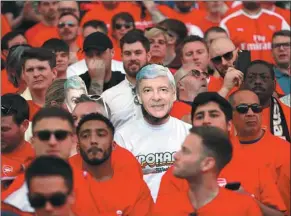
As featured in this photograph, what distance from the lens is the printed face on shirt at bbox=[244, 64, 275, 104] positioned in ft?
38.4

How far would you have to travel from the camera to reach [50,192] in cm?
805

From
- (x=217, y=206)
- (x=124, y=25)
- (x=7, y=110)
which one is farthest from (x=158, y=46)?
(x=217, y=206)

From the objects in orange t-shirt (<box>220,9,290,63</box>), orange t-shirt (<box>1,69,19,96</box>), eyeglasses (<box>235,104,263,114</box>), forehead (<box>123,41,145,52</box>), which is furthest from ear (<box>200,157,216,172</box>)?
orange t-shirt (<box>220,9,290,63</box>)

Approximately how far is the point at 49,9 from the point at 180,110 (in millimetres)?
4618

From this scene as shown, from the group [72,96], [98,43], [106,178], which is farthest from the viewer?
[98,43]

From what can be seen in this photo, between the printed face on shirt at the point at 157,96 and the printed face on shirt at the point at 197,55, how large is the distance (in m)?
2.16

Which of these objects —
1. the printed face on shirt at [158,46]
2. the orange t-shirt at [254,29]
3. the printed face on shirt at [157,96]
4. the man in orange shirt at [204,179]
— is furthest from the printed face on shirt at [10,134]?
the orange t-shirt at [254,29]

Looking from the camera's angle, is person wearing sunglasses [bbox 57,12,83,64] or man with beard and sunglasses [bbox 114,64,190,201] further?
person wearing sunglasses [bbox 57,12,83,64]

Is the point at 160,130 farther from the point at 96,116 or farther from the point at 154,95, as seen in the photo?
the point at 96,116

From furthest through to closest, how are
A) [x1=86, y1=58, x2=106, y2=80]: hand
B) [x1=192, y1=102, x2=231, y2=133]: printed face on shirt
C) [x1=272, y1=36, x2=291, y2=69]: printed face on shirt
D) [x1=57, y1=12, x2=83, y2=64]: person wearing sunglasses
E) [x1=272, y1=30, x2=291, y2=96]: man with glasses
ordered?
[x1=57, y1=12, x2=83, y2=64]: person wearing sunglasses → [x1=272, y1=36, x2=291, y2=69]: printed face on shirt → [x1=272, y1=30, x2=291, y2=96]: man with glasses → [x1=86, y1=58, x2=106, y2=80]: hand → [x1=192, y1=102, x2=231, y2=133]: printed face on shirt

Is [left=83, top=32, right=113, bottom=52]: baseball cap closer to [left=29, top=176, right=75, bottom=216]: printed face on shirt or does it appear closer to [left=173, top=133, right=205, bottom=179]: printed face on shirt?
[left=173, top=133, right=205, bottom=179]: printed face on shirt

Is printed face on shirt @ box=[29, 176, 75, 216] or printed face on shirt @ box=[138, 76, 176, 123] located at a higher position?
printed face on shirt @ box=[138, 76, 176, 123]

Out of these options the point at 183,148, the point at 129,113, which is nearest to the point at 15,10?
the point at 129,113

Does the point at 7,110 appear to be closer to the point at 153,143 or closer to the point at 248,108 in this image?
the point at 153,143
